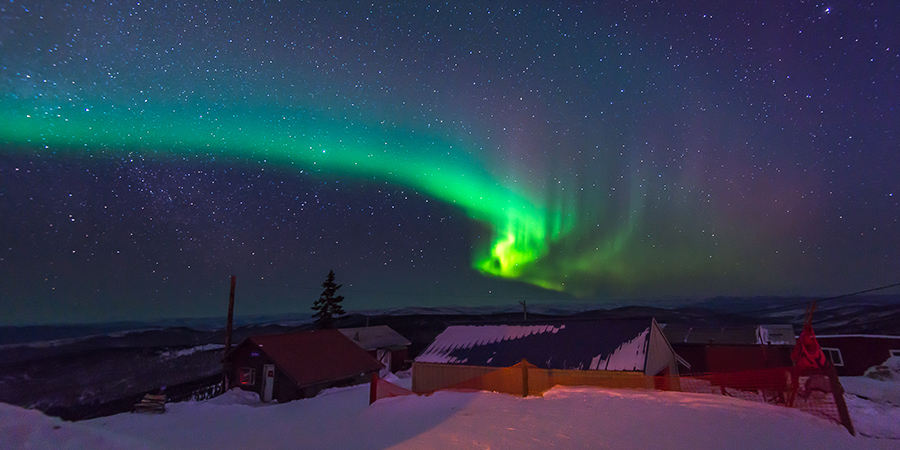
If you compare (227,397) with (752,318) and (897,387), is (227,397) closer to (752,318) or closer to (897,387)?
(897,387)

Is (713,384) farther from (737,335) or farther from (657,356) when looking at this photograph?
(737,335)

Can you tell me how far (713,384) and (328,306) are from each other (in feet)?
198

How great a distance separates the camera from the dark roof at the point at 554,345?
21.5m

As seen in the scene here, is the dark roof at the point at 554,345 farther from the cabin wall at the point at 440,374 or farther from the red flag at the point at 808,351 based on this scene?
the red flag at the point at 808,351

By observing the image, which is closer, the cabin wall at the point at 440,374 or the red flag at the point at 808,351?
the red flag at the point at 808,351

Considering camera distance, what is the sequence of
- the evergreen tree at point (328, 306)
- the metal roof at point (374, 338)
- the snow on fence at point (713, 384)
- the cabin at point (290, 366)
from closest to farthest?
1. the snow on fence at point (713, 384)
2. the cabin at point (290, 366)
3. the metal roof at point (374, 338)
4. the evergreen tree at point (328, 306)

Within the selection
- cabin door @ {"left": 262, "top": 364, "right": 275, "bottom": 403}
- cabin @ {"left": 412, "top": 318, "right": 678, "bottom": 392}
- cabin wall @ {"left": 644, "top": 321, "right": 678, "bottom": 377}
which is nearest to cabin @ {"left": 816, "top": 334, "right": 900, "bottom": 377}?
cabin wall @ {"left": 644, "top": 321, "right": 678, "bottom": 377}

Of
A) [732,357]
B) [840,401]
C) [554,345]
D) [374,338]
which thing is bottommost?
[732,357]

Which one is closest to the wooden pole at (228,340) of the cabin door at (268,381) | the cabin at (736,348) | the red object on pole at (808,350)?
the cabin door at (268,381)

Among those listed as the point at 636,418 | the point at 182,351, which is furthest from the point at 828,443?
the point at 182,351

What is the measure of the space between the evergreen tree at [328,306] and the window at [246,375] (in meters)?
35.7

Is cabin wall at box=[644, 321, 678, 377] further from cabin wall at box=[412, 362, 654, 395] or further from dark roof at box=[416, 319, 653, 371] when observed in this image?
cabin wall at box=[412, 362, 654, 395]

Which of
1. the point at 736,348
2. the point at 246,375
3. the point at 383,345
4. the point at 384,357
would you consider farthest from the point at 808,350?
the point at 384,357

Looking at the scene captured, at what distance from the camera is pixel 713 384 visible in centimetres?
1213
